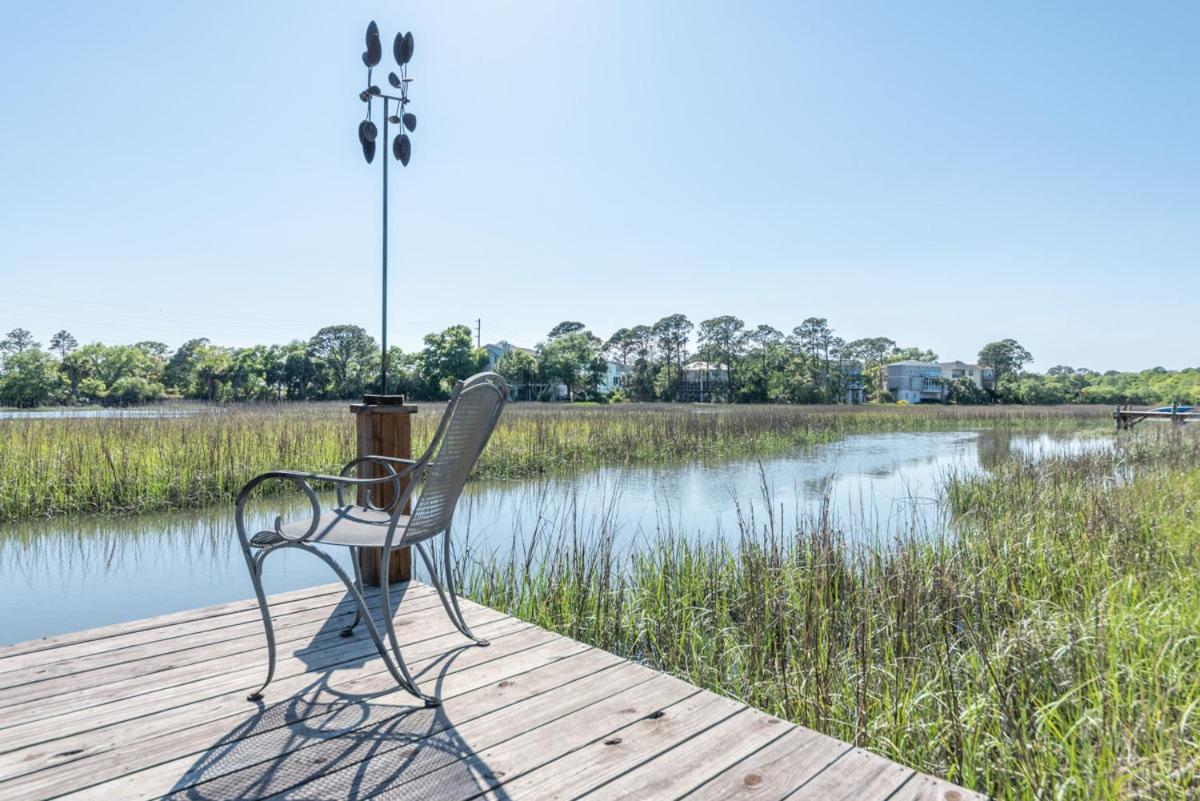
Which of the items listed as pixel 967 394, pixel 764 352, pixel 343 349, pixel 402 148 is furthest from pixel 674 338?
pixel 402 148

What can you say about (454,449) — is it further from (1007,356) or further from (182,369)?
(1007,356)

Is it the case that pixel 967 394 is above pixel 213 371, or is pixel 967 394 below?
below

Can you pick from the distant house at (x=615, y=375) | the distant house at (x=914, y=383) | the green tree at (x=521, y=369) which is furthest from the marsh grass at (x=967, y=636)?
the distant house at (x=914, y=383)

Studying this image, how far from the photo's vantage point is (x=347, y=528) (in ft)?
5.87

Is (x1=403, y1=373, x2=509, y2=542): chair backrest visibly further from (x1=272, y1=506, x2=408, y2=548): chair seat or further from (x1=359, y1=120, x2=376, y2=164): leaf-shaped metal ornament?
(x1=359, y1=120, x2=376, y2=164): leaf-shaped metal ornament

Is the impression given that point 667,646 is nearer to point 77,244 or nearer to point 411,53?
point 411,53

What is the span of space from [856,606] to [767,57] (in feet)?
25.5

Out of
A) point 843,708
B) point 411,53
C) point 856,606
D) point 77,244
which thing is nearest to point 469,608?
point 843,708

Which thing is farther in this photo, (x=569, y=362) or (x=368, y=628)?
(x=569, y=362)

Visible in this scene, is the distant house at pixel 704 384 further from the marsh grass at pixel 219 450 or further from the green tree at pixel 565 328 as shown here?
the marsh grass at pixel 219 450

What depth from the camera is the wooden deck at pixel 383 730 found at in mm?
A: 1214

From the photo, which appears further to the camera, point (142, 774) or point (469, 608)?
point (469, 608)

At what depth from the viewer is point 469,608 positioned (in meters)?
2.33

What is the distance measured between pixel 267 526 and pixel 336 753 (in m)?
5.18
